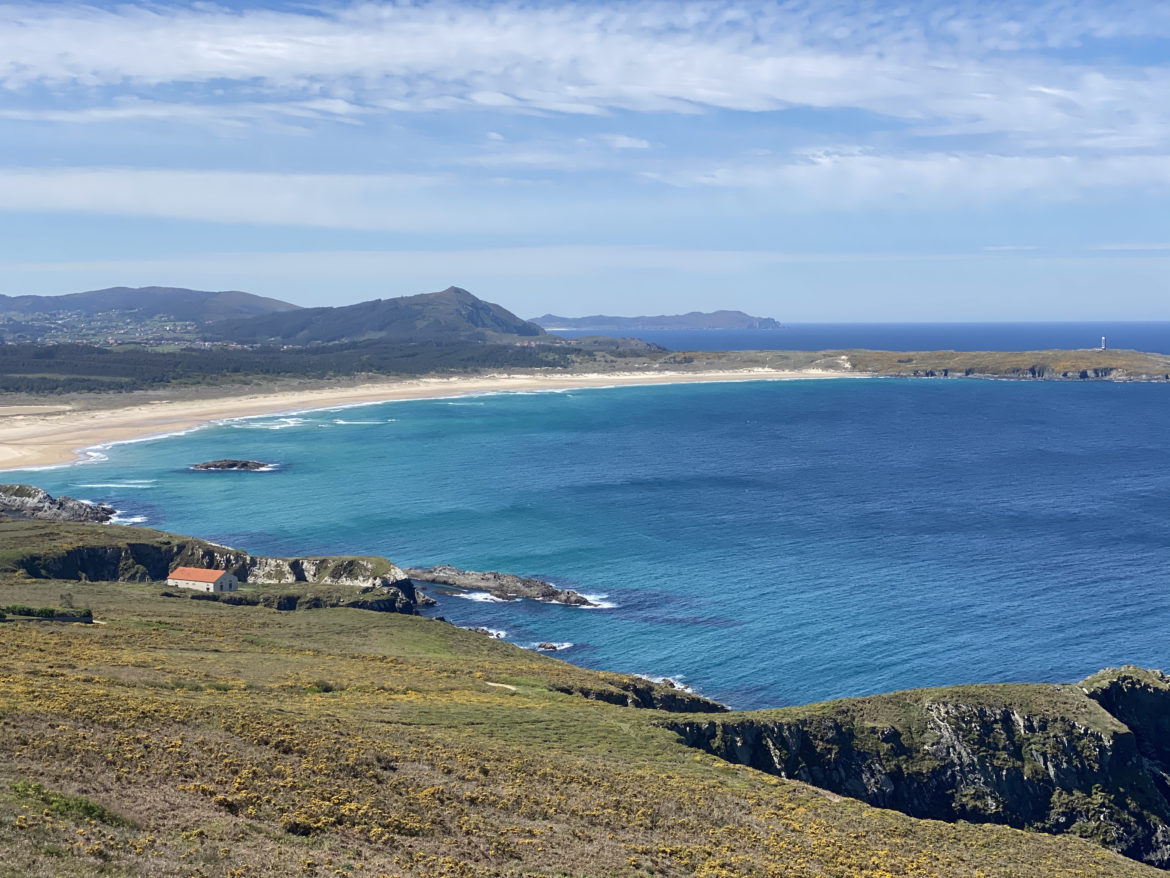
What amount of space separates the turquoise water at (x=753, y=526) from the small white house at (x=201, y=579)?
1488 cm

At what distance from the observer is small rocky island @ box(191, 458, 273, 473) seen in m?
123

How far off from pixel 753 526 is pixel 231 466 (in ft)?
222

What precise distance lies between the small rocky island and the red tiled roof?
57.5m

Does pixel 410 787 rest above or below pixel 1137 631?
above

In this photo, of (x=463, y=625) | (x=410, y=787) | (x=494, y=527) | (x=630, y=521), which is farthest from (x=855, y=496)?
(x=410, y=787)

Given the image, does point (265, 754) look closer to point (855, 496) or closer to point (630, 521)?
point (630, 521)

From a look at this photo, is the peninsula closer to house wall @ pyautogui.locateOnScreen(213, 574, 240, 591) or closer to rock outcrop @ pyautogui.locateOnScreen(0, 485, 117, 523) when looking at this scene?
house wall @ pyautogui.locateOnScreen(213, 574, 240, 591)

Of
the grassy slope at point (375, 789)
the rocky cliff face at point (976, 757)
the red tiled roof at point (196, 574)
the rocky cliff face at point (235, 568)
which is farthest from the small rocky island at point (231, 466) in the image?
the rocky cliff face at point (976, 757)

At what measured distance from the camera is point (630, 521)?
320 feet

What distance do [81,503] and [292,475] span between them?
29136mm

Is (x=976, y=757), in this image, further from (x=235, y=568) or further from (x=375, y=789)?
(x=235, y=568)

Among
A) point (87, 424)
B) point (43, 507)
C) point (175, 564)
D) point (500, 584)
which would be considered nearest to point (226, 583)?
point (175, 564)

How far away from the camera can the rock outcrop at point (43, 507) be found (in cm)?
8900

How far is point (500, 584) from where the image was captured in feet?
248
